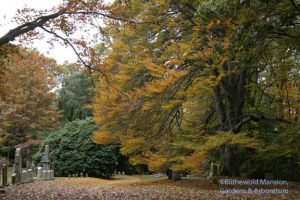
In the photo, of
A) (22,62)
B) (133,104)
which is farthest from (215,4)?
(22,62)

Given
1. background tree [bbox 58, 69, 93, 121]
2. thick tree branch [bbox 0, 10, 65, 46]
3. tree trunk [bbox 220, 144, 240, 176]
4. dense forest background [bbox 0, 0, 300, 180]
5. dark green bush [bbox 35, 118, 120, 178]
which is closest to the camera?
dense forest background [bbox 0, 0, 300, 180]

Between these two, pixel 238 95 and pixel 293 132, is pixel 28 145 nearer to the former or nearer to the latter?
pixel 238 95

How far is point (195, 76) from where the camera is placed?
14414 millimetres

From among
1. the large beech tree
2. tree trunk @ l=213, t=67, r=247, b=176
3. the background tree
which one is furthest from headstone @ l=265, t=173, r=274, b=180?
the background tree

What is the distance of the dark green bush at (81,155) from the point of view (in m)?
22.4

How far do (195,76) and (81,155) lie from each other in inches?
428

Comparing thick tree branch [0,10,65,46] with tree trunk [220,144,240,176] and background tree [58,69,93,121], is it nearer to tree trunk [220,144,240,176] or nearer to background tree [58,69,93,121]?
tree trunk [220,144,240,176]

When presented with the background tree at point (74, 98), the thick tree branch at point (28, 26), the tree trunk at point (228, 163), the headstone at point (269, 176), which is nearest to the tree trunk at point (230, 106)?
the tree trunk at point (228, 163)

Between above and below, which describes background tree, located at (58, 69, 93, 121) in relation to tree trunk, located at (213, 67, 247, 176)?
→ above

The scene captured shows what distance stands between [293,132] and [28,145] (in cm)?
2237

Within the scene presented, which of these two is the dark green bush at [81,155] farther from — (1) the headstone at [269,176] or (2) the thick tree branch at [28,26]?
(2) the thick tree branch at [28,26]

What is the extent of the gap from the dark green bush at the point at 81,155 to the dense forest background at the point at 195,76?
450 cm

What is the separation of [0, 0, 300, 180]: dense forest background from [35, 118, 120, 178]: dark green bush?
14.7 ft

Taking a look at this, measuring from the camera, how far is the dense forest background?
9359 millimetres
